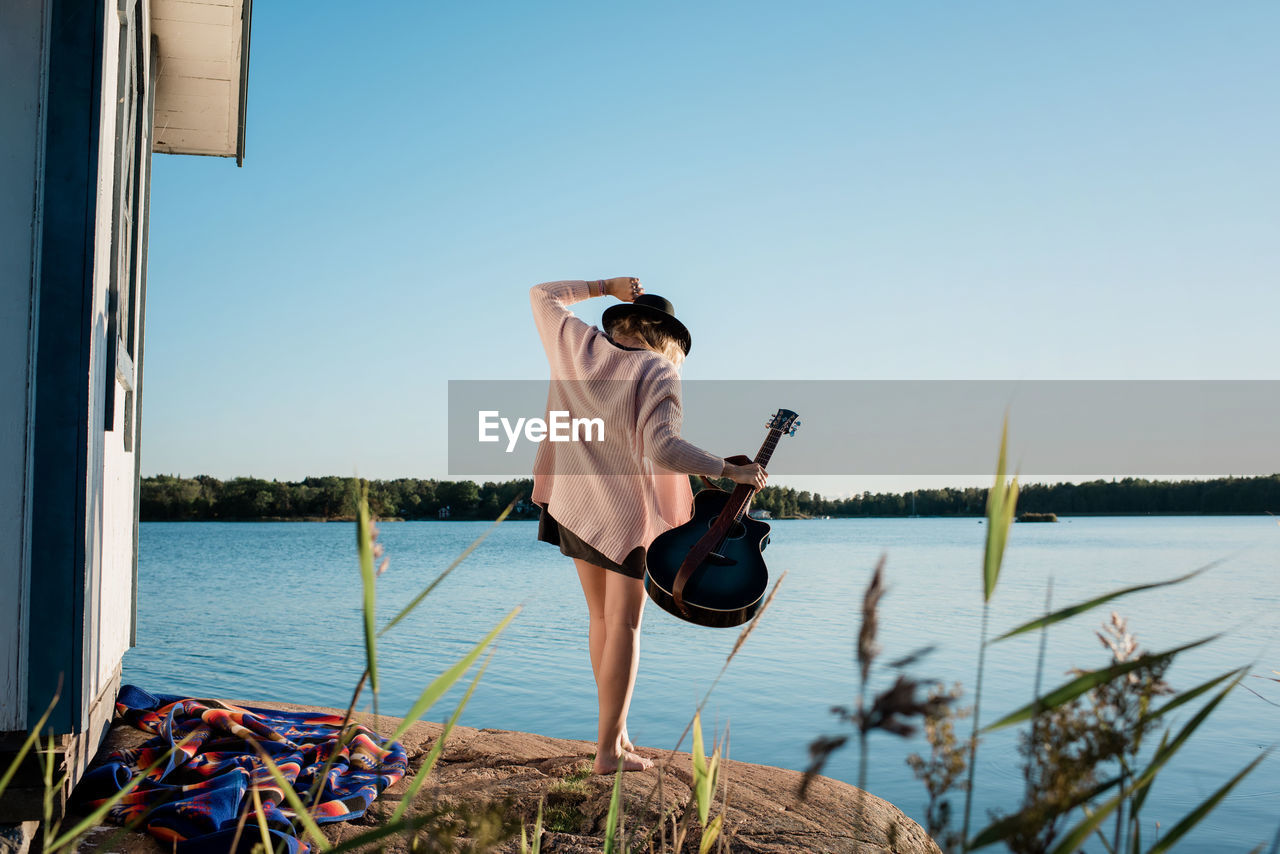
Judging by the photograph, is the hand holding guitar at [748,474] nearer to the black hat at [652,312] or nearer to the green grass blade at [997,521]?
the black hat at [652,312]

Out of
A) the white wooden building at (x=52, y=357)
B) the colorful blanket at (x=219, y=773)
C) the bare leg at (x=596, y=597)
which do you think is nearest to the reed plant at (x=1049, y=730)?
the colorful blanket at (x=219, y=773)

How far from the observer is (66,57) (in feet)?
7.87

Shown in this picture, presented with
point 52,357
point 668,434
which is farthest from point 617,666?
point 52,357

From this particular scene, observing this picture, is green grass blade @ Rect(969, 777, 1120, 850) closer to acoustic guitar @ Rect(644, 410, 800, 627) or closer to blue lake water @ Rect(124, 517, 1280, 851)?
blue lake water @ Rect(124, 517, 1280, 851)

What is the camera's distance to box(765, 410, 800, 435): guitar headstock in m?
2.96

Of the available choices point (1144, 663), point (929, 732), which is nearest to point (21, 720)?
point (929, 732)

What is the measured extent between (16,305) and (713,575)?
202cm

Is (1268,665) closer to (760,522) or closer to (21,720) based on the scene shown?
(760,522)

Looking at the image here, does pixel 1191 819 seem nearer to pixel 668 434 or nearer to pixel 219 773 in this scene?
pixel 668 434

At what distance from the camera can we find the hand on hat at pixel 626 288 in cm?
335

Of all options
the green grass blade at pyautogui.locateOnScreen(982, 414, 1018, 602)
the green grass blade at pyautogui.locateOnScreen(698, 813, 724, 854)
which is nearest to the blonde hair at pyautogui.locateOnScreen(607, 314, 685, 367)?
the green grass blade at pyautogui.locateOnScreen(698, 813, 724, 854)

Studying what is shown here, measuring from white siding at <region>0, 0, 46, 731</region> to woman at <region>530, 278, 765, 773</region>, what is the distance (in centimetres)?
164

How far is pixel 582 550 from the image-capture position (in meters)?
3.30

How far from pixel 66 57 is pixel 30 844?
2.00 m
